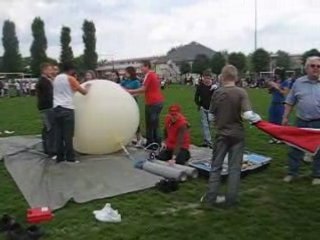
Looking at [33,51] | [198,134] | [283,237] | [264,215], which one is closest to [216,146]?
[264,215]

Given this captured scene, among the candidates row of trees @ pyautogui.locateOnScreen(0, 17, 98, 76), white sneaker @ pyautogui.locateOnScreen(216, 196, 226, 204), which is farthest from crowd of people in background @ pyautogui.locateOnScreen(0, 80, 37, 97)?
white sneaker @ pyautogui.locateOnScreen(216, 196, 226, 204)

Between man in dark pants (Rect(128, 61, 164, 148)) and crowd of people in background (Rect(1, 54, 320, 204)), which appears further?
man in dark pants (Rect(128, 61, 164, 148))

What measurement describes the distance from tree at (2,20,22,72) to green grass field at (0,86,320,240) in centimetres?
8132

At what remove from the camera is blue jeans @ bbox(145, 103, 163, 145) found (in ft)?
31.7

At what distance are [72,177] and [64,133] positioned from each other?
3.83 ft

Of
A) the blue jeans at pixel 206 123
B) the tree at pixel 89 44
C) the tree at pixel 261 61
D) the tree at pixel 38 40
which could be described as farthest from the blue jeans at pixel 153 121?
the tree at pixel 89 44

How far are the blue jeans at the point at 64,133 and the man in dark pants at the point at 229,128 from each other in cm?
311

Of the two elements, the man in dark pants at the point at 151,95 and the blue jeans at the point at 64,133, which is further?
the man in dark pants at the point at 151,95

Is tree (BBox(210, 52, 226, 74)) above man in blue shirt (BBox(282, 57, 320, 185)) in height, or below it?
above

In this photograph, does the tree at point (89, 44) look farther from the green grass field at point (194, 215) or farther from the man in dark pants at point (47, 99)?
the green grass field at point (194, 215)

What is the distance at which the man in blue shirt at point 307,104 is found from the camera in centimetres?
720

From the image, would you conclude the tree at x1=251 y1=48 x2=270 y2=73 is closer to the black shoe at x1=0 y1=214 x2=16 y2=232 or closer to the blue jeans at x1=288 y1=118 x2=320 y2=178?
the blue jeans at x1=288 y1=118 x2=320 y2=178

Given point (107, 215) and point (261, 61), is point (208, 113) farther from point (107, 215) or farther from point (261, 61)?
point (261, 61)

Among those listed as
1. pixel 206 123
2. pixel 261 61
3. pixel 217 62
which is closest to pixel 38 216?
pixel 206 123
